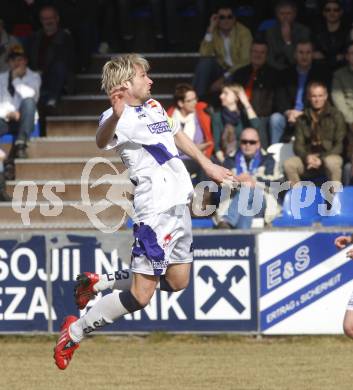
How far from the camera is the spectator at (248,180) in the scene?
1256cm

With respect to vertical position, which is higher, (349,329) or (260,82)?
(260,82)

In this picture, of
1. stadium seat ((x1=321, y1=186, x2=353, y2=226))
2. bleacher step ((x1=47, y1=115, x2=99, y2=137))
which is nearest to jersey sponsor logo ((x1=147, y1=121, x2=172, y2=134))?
stadium seat ((x1=321, y1=186, x2=353, y2=226))

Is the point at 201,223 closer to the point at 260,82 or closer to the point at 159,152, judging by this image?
the point at 260,82

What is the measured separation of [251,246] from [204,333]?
3.24 ft

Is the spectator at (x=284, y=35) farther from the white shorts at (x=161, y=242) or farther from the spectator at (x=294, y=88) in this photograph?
the white shorts at (x=161, y=242)

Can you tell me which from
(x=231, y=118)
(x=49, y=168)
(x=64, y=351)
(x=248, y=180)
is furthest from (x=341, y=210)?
(x=64, y=351)

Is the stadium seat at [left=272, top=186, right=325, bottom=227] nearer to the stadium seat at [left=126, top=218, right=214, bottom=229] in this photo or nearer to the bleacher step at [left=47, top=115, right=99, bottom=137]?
the stadium seat at [left=126, top=218, right=214, bottom=229]

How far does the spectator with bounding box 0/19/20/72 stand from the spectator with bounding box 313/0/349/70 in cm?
379

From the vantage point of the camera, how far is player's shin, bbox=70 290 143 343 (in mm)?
8047

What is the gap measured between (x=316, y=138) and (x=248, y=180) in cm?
103

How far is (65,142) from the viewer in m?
14.4

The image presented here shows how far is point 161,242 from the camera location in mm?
8008

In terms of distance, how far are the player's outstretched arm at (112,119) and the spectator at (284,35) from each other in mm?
6661

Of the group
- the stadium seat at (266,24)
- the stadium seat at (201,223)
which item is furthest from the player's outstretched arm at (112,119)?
the stadium seat at (266,24)
